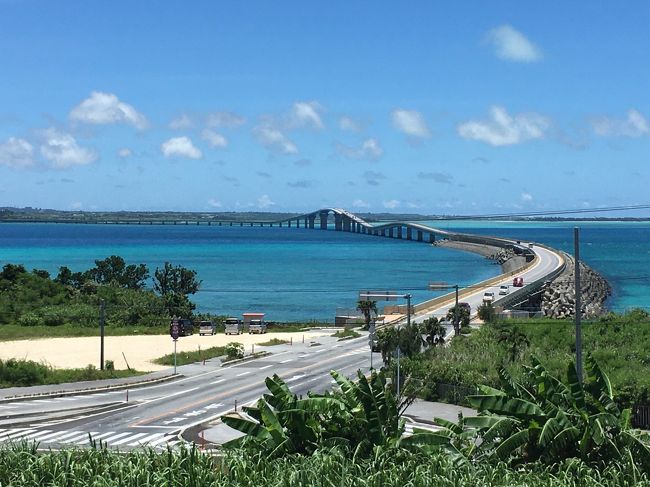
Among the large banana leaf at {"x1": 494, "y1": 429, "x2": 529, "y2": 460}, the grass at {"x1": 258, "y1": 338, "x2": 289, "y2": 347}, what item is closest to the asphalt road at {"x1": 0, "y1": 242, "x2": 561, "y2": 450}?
the grass at {"x1": 258, "y1": 338, "x2": 289, "y2": 347}

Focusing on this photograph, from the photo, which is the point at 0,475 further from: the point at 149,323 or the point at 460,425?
the point at 149,323

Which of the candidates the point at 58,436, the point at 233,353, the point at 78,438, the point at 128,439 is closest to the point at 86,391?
the point at 58,436

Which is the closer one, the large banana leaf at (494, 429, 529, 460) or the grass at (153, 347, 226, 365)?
the large banana leaf at (494, 429, 529, 460)

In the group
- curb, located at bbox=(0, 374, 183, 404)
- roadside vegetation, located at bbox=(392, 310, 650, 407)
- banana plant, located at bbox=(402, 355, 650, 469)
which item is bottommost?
curb, located at bbox=(0, 374, 183, 404)

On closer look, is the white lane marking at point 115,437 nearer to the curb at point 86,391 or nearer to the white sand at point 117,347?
the curb at point 86,391

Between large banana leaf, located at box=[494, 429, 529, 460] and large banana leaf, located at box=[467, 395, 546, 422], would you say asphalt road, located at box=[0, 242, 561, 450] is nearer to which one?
large banana leaf, located at box=[467, 395, 546, 422]

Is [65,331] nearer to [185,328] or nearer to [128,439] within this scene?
[185,328]

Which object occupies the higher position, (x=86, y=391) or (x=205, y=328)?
(x=205, y=328)

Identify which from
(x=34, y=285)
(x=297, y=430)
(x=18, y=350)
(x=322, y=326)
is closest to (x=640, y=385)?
(x=297, y=430)
